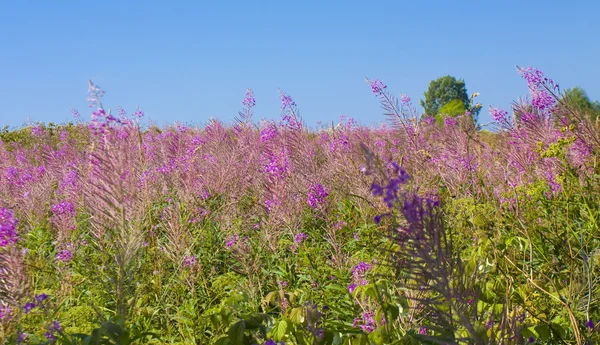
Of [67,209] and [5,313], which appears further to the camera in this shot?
[67,209]

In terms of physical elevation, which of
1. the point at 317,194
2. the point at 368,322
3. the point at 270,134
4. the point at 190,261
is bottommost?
the point at 368,322

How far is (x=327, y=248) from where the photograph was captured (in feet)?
14.7

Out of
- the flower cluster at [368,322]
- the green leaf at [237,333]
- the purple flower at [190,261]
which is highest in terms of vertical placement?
the purple flower at [190,261]

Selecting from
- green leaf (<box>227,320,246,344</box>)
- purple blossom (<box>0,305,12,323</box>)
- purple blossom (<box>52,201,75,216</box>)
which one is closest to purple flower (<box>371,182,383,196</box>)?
green leaf (<box>227,320,246,344</box>)

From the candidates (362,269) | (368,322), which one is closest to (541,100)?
(362,269)

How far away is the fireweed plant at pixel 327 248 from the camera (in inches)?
72.7

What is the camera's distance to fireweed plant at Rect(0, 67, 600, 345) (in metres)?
1.85

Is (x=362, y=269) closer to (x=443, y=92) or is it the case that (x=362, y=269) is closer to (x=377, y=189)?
(x=377, y=189)

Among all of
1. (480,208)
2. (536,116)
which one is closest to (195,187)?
(480,208)

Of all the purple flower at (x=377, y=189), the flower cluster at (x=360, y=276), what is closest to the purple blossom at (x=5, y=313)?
the purple flower at (x=377, y=189)

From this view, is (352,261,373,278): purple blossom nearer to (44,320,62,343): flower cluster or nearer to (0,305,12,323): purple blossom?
(44,320,62,343): flower cluster

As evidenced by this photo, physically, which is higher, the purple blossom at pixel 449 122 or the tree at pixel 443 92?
the tree at pixel 443 92

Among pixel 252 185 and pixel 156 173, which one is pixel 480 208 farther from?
pixel 156 173

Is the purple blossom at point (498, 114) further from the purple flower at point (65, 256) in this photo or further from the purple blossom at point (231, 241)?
the purple flower at point (65, 256)
